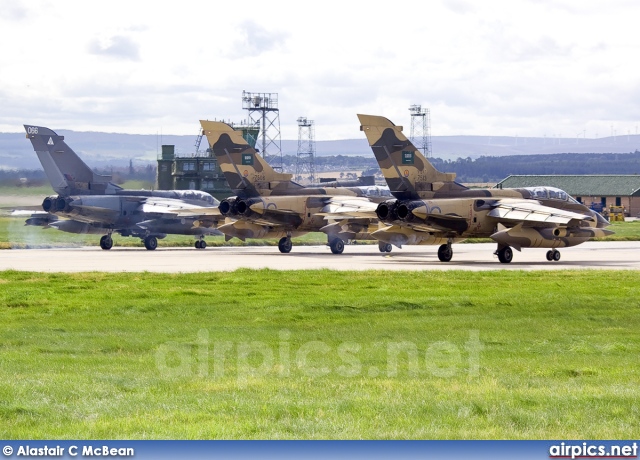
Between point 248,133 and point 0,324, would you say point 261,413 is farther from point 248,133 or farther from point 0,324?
point 248,133

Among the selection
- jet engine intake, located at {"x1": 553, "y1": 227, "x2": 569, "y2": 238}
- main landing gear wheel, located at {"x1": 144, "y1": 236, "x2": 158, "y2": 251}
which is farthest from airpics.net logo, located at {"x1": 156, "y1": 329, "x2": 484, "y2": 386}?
main landing gear wheel, located at {"x1": 144, "y1": 236, "x2": 158, "y2": 251}

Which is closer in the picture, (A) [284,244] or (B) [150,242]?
(A) [284,244]

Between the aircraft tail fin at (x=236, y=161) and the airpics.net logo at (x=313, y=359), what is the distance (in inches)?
1102

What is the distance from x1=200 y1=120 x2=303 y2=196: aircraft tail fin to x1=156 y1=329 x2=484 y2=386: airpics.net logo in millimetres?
27984

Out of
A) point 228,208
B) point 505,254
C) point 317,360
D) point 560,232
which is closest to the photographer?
point 317,360

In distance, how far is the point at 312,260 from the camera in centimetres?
3919

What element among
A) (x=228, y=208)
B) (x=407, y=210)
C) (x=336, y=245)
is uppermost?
(x=407, y=210)

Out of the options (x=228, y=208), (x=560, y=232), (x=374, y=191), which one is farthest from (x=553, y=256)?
(x=228, y=208)

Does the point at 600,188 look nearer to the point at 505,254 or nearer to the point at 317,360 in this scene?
the point at 505,254

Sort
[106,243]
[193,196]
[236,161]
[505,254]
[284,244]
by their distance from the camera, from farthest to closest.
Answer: [193,196], [106,243], [284,244], [236,161], [505,254]

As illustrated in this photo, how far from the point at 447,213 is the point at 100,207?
743 inches

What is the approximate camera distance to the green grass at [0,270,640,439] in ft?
32.0

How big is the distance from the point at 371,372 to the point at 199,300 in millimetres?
9408

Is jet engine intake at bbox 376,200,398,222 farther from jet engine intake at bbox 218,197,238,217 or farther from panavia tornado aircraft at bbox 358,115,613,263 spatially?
jet engine intake at bbox 218,197,238,217
